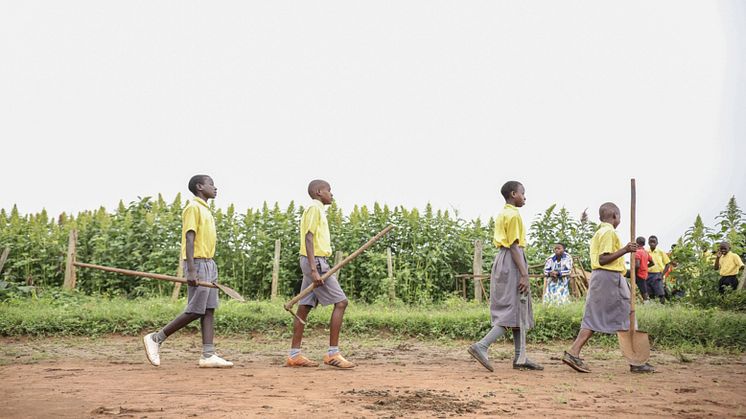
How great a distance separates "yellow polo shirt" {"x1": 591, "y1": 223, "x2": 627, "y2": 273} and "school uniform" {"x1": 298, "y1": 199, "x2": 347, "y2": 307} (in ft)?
8.94

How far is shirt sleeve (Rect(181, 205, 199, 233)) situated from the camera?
7289mm

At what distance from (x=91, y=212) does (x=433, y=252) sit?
9.44 meters

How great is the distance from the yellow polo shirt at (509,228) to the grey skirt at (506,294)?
0.39 feet

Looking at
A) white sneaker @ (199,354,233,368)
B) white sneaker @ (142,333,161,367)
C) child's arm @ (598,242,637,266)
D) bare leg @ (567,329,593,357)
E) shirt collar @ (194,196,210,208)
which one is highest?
shirt collar @ (194,196,210,208)

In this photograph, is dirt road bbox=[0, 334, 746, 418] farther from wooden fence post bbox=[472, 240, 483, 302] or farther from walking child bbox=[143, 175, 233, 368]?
wooden fence post bbox=[472, 240, 483, 302]

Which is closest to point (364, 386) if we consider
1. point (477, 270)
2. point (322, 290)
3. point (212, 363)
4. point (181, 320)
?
point (322, 290)

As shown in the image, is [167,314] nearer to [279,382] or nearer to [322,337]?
[322,337]

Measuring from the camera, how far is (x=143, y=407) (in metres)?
5.06

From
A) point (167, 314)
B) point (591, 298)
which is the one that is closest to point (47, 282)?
point (167, 314)

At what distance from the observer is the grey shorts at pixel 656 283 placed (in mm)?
15852

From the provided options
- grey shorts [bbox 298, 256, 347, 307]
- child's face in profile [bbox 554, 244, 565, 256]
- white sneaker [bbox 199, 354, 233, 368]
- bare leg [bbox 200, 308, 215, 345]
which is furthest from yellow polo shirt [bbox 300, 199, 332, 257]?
child's face in profile [bbox 554, 244, 565, 256]

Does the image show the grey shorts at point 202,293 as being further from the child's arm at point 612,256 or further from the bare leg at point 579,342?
the child's arm at point 612,256

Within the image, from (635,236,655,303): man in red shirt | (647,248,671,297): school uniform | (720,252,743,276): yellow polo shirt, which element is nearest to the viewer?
(720,252,743,276): yellow polo shirt

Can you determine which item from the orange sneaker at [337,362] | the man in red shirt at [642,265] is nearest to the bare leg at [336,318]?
the orange sneaker at [337,362]
